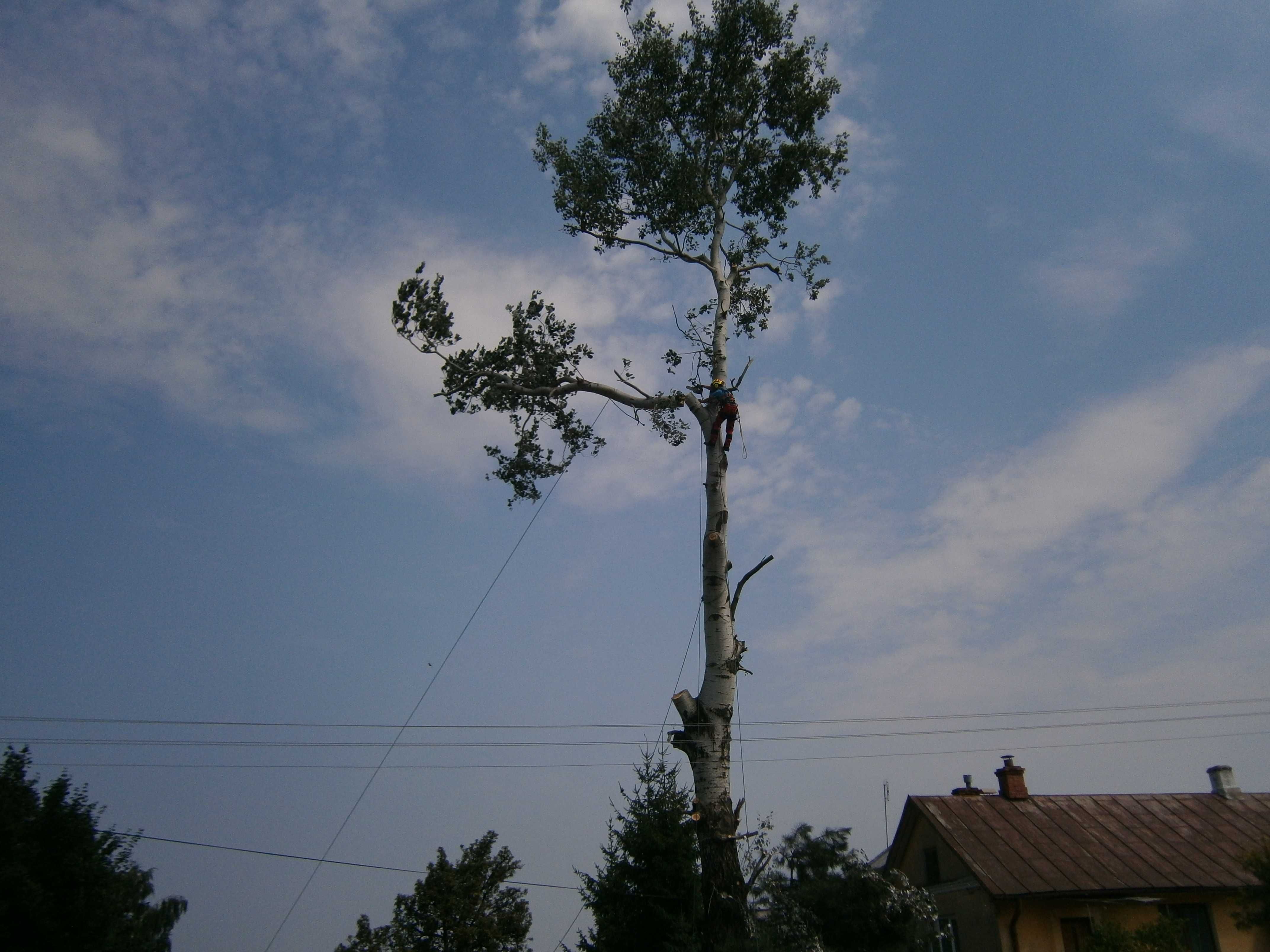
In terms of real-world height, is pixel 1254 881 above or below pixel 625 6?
below

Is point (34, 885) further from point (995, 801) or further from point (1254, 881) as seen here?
point (1254, 881)

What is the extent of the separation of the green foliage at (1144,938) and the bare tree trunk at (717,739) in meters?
10.4

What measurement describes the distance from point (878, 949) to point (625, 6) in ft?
53.9

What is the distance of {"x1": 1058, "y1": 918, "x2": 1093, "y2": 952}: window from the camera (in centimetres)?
1872

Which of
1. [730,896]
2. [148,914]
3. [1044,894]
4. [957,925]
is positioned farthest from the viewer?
[148,914]

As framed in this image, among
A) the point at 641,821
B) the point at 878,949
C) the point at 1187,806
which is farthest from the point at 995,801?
the point at 641,821

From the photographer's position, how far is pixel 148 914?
32062 mm

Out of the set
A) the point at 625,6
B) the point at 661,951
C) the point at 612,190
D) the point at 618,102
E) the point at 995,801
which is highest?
the point at 625,6

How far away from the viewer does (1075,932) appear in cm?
1889

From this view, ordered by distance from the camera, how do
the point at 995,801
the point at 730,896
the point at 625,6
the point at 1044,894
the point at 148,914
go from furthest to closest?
the point at 148,914
the point at 995,801
the point at 1044,894
the point at 625,6
the point at 730,896

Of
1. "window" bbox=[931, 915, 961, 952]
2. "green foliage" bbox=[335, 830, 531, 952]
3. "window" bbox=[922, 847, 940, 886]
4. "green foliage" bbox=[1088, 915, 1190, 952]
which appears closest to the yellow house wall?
"window" bbox=[931, 915, 961, 952]

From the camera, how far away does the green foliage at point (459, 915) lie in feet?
60.9

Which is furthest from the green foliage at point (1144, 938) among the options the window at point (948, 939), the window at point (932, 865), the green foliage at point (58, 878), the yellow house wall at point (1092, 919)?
the green foliage at point (58, 878)

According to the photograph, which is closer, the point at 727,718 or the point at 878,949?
the point at 727,718
